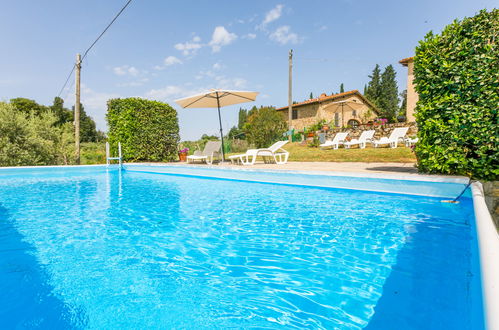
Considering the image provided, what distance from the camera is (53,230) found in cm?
350

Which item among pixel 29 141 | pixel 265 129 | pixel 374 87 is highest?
pixel 374 87

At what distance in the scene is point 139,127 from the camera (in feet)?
42.4

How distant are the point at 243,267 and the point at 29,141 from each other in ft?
47.3

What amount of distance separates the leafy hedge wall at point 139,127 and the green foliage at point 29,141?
3.34 metres

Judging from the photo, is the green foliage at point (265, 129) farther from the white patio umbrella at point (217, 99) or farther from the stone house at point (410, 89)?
the stone house at point (410, 89)

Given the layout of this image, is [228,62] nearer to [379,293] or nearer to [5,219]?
[5,219]

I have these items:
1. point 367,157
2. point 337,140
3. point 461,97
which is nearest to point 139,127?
point 337,140

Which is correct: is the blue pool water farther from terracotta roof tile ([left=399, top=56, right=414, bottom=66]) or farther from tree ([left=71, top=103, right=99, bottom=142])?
tree ([left=71, top=103, right=99, bottom=142])

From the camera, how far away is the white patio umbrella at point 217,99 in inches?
408

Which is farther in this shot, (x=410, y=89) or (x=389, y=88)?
(x=389, y=88)

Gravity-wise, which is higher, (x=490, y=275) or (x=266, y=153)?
(x=266, y=153)

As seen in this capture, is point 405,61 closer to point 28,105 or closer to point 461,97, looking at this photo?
point 461,97

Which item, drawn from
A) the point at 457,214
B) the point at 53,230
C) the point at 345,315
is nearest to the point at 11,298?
the point at 53,230

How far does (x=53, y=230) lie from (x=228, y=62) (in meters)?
19.3
